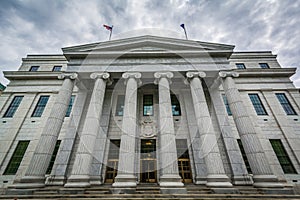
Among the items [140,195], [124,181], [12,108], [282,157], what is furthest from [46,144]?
[282,157]

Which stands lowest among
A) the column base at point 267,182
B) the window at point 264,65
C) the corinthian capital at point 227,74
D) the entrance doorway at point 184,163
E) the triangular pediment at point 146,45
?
the column base at point 267,182

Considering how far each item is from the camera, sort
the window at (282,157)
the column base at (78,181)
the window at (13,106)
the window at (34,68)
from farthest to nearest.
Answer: the window at (34,68), the window at (13,106), the window at (282,157), the column base at (78,181)

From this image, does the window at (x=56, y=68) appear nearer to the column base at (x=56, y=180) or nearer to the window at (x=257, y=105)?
the column base at (x=56, y=180)

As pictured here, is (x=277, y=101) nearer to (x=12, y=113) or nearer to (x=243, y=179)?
(x=243, y=179)

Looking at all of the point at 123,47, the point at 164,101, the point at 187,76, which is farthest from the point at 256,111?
the point at 123,47

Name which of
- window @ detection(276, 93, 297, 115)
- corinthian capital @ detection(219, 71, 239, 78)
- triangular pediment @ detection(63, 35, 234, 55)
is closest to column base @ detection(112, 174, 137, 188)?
triangular pediment @ detection(63, 35, 234, 55)

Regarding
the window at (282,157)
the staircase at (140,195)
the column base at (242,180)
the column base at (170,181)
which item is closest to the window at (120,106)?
the staircase at (140,195)

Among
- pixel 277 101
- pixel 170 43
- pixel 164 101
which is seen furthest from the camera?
pixel 277 101

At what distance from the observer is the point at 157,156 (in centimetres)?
1366

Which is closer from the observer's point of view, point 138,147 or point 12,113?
point 138,147

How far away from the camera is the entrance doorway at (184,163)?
42.5ft

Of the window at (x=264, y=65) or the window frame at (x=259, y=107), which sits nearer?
the window frame at (x=259, y=107)

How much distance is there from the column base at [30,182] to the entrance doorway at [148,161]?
298 inches

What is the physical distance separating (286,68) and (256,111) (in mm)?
7036
